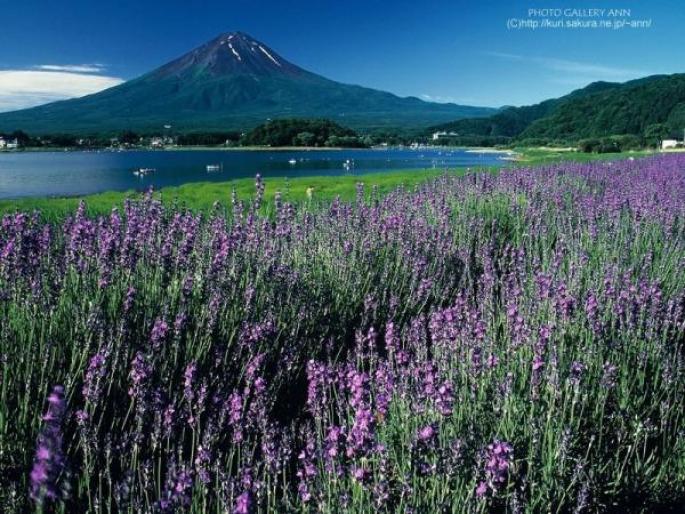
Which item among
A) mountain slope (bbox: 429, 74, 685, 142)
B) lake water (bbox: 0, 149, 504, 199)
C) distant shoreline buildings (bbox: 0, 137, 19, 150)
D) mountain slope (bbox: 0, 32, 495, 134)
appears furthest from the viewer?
mountain slope (bbox: 0, 32, 495, 134)

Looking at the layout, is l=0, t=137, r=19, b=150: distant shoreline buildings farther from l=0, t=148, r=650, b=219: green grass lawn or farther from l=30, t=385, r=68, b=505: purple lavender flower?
l=30, t=385, r=68, b=505: purple lavender flower

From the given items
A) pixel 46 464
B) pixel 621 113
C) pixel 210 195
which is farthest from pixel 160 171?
pixel 621 113

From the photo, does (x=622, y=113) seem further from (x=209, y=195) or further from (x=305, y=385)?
(x=305, y=385)

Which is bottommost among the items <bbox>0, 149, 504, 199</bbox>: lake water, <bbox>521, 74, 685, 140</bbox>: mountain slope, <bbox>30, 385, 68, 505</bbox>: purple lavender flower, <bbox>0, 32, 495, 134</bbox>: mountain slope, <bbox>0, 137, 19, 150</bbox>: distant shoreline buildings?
<bbox>0, 149, 504, 199</bbox>: lake water

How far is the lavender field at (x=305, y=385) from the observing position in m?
1.74

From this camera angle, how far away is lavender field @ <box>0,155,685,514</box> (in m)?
1.74

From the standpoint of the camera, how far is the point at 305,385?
3682 mm

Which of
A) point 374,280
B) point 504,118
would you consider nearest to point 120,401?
point 374,280

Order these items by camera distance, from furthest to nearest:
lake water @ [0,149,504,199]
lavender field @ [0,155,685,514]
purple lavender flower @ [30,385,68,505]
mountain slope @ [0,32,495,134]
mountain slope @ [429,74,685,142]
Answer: mountain slope @ [0,32,495,134] < mountain slope @ [429,74,685,142] < lake water @ [0,149,504,199] < lavender field @ [0,155,685,514] < purple lavender flower @ [30,385,68,505]

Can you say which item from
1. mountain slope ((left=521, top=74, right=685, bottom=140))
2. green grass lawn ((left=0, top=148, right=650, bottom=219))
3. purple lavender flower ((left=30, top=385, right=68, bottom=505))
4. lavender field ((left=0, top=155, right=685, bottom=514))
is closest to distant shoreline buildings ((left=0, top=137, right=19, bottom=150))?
mountain slope ((left=521, top=74, right=685, bottom=140))

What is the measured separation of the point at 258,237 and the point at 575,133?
314 ft

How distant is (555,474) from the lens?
2029 mm

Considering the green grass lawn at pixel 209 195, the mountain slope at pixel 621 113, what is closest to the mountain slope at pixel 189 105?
the mountain slope at pixel 621 113

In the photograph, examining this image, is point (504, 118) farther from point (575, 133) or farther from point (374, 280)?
point (374, 280)
